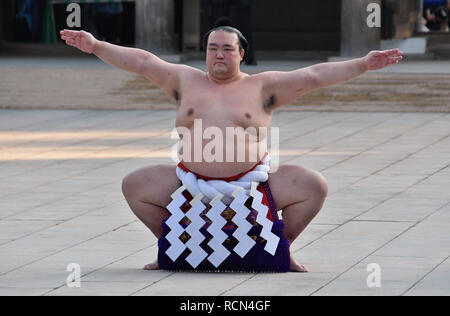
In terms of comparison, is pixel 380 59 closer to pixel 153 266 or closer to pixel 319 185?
pixel 319 185

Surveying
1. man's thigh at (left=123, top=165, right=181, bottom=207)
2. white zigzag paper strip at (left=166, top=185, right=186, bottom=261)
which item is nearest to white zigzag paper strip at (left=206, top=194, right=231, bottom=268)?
white zigzag paper strip at (left=166, top=185, right=186, bottom=261)

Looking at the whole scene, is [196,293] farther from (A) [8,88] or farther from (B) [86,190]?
(A) [8,88]

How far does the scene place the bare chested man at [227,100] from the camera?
20.5 ft

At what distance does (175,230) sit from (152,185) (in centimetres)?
30

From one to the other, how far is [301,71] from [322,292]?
128cm

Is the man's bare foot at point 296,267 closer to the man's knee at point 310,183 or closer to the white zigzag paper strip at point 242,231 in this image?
the white zigzag paper strip at point 242,231

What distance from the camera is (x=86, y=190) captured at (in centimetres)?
920

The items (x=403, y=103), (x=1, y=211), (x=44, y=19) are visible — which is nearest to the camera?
(x=1, y=211)

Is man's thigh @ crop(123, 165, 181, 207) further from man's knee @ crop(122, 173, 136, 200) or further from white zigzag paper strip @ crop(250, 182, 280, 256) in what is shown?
white zigzag paper strip @ crop(250, 182, 280, 256)

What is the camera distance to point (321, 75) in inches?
245

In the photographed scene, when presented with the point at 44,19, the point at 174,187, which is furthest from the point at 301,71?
the point at 44,19

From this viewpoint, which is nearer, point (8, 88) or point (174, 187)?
point (174, 187)

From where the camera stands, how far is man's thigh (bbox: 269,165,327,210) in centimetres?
623

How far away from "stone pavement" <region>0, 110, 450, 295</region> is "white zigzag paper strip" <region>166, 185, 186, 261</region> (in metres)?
0.12
